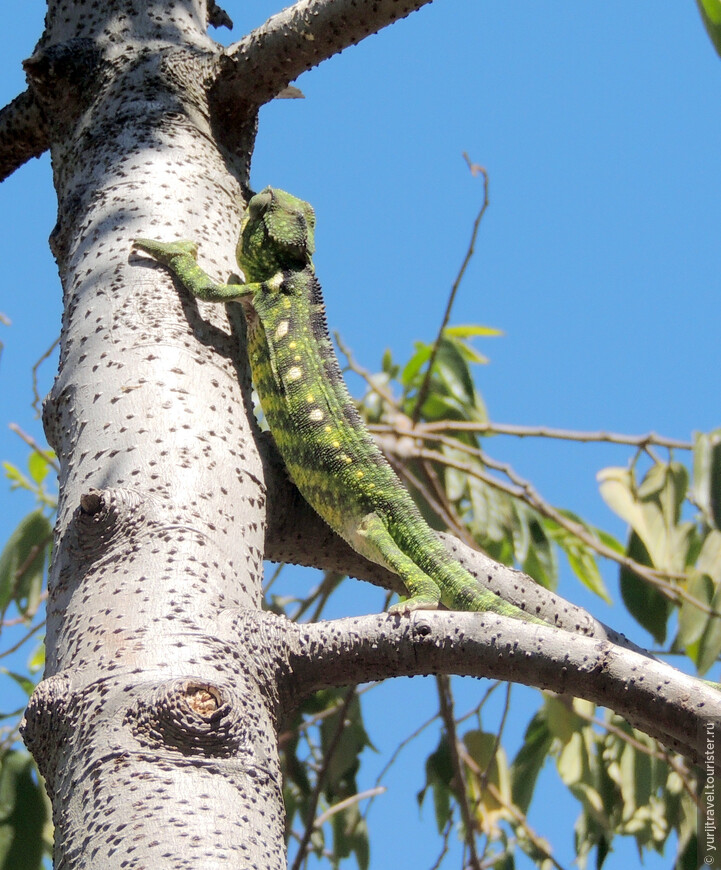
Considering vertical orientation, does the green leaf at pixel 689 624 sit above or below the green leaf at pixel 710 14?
below

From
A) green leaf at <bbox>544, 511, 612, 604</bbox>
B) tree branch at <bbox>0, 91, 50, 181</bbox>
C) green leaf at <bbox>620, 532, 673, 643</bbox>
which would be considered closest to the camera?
tree branch at <bbox>0, 91, 50, 181</bbox>

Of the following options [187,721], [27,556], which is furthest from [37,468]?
[187,721]

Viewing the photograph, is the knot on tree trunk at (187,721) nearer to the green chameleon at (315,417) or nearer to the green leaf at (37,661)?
the green chameleon at (315,417)

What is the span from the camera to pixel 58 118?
2557mm

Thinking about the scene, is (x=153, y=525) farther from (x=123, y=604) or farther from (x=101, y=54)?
(x=101, y=54)

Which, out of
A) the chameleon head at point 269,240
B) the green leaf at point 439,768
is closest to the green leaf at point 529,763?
the green leaf at point 439,768

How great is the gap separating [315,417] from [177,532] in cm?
95

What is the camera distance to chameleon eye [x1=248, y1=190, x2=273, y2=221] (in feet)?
8.85

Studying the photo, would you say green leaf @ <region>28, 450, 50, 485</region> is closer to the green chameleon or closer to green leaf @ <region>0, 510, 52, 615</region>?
green leaf @ <region>0, 510, 52, 615</region>

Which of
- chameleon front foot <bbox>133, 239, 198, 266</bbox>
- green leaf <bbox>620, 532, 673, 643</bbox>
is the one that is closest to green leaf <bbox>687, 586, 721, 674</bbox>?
green leaf <bbox>620, 532, 673, 643</bbox>

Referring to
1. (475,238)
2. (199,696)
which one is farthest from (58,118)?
(199,696)

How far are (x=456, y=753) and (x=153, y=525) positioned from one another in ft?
4.81

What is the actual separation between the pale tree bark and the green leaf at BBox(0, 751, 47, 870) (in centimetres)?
147

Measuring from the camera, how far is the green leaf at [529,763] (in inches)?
158
